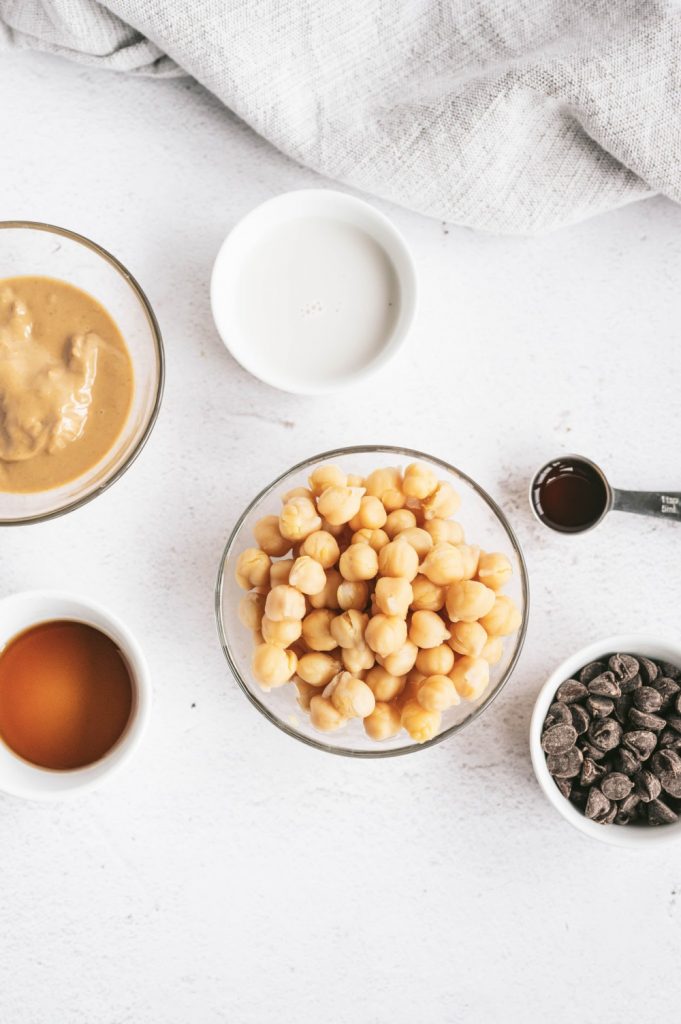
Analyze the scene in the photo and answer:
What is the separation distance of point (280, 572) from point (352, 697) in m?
0.19

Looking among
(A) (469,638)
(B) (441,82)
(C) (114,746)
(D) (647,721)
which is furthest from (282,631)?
(B) (441,82)

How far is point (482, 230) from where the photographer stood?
145cm

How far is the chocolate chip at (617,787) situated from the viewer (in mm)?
1298

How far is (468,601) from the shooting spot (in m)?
1.17

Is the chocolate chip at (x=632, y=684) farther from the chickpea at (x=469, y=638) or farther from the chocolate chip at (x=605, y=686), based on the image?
the chickpea at (x=469, y=638)

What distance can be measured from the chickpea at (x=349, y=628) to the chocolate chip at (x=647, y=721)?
0.44 metres

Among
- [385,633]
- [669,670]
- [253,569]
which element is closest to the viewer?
[385,633]

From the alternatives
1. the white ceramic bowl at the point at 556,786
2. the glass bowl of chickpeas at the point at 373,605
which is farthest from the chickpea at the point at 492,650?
the white ceramic bowl at the point at 556,786

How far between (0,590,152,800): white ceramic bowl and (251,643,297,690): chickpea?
0.18m

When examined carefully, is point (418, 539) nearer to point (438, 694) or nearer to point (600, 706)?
point (438, 694)

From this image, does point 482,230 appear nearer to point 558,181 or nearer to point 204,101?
point 558,181

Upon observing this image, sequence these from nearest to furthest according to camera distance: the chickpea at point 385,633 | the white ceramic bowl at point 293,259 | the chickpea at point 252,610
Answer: the chickpea at point 385,633 → the chickpea at point 252,610 → the white ceramic bowl at point 293,259

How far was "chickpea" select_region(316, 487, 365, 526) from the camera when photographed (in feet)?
3.95

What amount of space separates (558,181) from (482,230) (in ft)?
0.44
